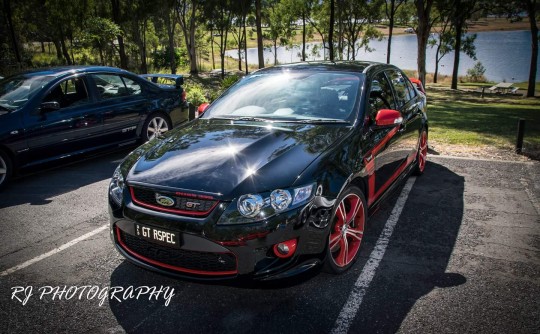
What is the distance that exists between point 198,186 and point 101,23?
19318 mm

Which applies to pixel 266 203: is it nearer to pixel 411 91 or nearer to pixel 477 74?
pixel 411 91

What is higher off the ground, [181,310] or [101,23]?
[101,23]

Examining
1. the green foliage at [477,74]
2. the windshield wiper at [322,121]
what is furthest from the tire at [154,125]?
the green foliage at [477,74]

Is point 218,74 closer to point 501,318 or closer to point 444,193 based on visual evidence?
point 444,193

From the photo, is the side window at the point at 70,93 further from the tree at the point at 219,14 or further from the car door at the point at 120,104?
the tree at the point at 219,14

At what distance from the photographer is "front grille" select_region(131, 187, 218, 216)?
280 cm

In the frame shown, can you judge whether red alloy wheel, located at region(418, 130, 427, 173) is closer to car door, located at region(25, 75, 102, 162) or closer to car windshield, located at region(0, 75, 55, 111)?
car door, located at region(25, 75, 102, 162)

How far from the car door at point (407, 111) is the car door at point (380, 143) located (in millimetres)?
155

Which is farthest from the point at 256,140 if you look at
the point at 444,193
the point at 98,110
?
the point at 98,110

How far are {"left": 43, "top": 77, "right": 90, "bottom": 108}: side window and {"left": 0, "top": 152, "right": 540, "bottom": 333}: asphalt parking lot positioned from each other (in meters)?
1.98

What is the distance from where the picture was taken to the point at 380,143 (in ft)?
13.3

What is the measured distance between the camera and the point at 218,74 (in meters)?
37.3

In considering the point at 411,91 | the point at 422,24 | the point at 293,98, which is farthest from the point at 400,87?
the point at 422,24

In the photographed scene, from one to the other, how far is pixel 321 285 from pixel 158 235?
142cm
